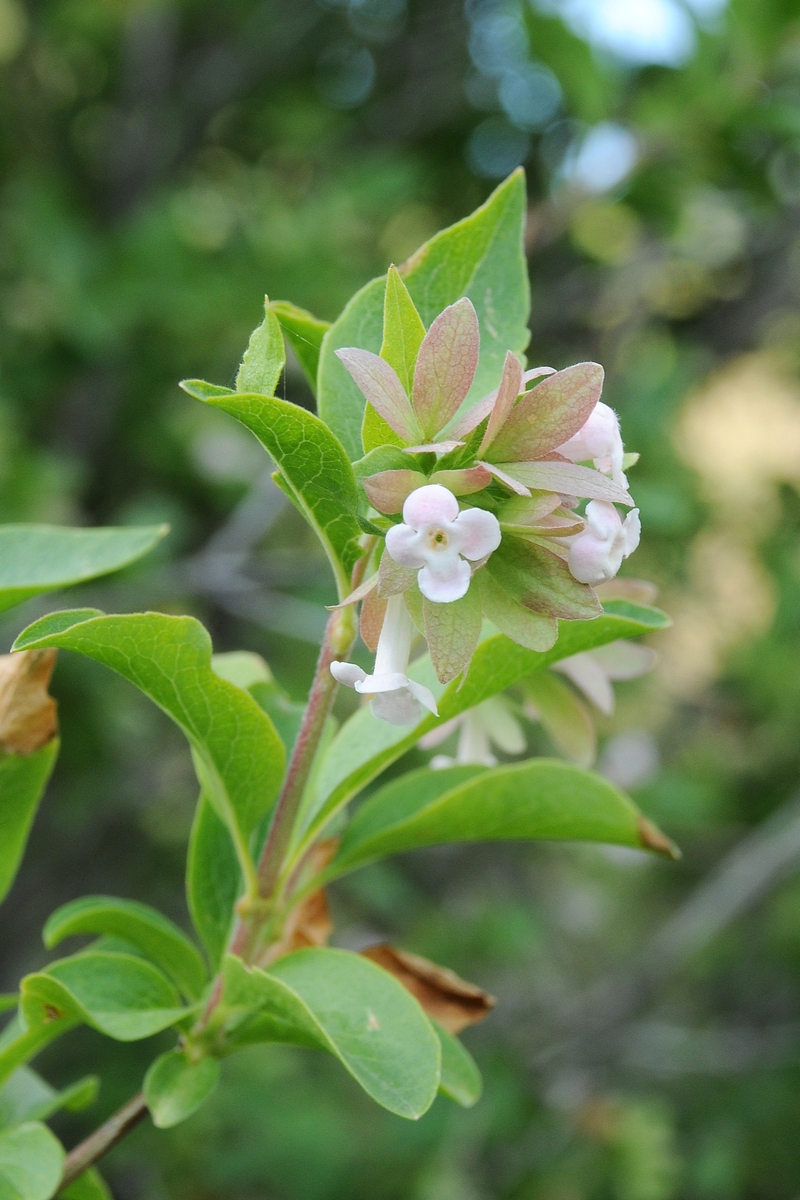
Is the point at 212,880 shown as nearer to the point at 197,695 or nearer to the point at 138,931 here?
the point at 138,931

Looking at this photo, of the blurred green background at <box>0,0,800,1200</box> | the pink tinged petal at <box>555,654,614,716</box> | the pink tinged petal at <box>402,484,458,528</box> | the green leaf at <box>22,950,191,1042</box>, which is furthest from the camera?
the blurred green background at <box>0,0,800,1200</box>

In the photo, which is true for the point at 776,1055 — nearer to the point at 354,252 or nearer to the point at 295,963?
the point at 354,252

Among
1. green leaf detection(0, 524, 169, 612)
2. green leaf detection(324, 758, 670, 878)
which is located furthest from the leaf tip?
green leaf detection(0, 524, 169, 612)

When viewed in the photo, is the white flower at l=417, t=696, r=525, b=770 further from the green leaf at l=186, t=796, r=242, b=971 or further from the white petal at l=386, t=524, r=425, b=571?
the white petal at l=386, t=524, r=425, b=571

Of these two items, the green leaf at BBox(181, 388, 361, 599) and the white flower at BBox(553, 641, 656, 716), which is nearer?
the green leaf at BBox(181, 388, 361, 599)

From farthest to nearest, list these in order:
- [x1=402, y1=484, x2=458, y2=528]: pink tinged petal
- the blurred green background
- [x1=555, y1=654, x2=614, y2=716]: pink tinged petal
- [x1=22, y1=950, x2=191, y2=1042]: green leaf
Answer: the blurred green background → [x1=555, y1=654, x2=614, y2=716]: pink tinged petal → [x1=22, y1=950, x2=191, y2=1042]: green leaf → [x1=402, y1=484, x2=458, y2=528]: pink tinged petal
